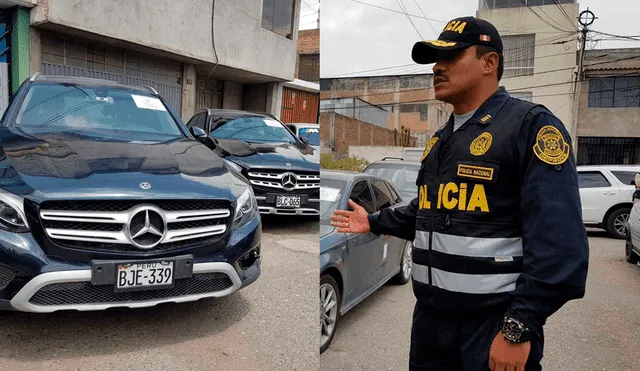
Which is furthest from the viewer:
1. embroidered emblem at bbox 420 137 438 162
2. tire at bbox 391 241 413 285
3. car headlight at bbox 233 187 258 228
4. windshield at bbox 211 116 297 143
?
windshield at bbox 211 116 297 143

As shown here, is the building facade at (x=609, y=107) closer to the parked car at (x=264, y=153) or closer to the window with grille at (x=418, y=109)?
the window with grille at (x=418, y=109)

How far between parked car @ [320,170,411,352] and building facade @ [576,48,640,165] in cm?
39

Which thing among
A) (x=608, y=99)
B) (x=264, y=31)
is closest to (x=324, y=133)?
(x=608, y=99)

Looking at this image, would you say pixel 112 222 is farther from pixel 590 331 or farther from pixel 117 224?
pixel 590 331

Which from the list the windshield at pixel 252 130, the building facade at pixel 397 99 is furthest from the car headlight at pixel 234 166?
the building facade at pixel 397 99

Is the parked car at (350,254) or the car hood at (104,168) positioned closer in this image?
the parked car at (350,254)

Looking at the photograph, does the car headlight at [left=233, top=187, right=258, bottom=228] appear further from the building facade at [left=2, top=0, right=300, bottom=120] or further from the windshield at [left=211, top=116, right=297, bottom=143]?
the building facade at [left=2, top=0, right=300, bottom=120]

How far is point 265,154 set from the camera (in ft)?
9.21

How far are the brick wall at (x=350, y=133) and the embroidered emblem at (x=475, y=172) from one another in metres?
0.15

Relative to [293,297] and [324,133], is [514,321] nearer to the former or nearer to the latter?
[324,133]

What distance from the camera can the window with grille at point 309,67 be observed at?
1.09 m

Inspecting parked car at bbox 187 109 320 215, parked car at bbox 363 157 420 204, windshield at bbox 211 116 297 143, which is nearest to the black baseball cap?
parked car at bbox 363 157 420 204

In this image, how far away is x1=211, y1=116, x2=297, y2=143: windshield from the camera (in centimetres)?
250

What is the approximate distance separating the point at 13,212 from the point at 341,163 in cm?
138
